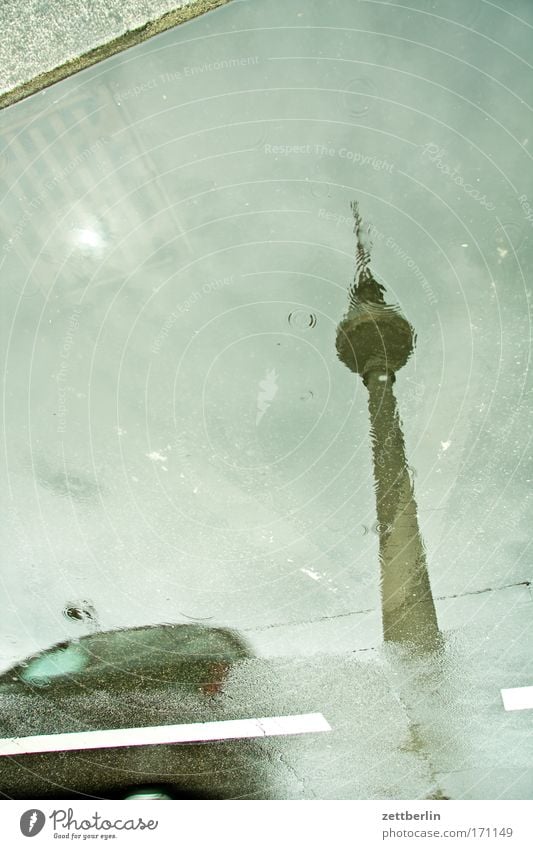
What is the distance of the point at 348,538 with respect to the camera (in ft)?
4.95

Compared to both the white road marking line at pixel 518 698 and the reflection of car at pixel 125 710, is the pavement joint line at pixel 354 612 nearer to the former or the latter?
the reflection of car at pixel 125 710

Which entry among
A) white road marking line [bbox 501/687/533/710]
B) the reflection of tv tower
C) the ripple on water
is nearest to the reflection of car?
the reflection of tv tower

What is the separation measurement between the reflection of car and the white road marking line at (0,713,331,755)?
0.02m

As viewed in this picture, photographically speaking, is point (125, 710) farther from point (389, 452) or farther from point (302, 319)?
point (302, 319)

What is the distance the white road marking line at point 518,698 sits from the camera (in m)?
1.57

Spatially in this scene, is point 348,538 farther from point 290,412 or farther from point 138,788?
point 138,788

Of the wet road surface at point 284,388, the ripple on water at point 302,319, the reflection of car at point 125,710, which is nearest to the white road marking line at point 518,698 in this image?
the wet road surface at point 284,388

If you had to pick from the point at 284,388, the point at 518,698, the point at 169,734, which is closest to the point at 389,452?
the point at 284,388

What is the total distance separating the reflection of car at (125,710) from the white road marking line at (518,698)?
3.11 feet

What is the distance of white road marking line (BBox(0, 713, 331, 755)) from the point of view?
5.36 ft

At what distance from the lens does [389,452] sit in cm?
145

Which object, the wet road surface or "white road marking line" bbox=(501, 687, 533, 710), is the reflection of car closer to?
the wet road surface

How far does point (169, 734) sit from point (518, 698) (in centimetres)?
130

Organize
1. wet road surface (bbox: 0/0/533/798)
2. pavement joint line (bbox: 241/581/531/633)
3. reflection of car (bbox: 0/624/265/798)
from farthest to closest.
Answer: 1. reflection of car (bbox: 0/624/265/798)
2. pavement joint line (bbox: 241/581/531/633)
3. wet road surface (bbox: 0/0/533/798)
